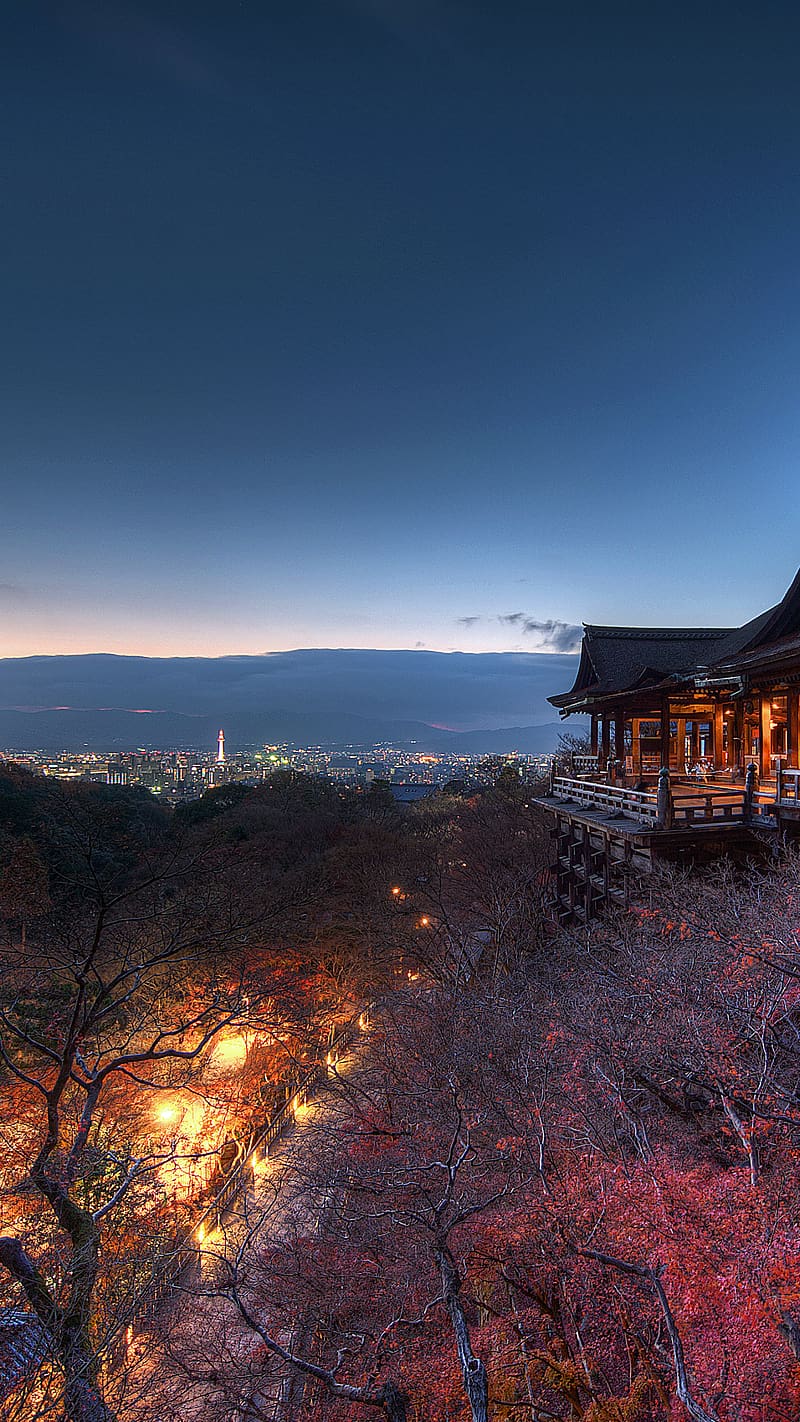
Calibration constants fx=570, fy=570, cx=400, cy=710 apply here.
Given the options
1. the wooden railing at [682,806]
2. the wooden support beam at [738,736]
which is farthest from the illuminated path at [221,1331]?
the wooden support beam at [738,736]

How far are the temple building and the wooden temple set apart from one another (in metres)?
0.05

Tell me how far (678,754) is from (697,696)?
4.45m

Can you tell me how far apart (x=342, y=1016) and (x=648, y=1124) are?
45.5 ft

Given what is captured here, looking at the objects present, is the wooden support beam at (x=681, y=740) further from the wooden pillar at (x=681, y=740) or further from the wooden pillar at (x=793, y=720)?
the wooden pillar at (x=793, y=720)

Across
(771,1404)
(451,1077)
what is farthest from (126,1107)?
(771,1404)

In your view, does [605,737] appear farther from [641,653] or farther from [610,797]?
[610,797]

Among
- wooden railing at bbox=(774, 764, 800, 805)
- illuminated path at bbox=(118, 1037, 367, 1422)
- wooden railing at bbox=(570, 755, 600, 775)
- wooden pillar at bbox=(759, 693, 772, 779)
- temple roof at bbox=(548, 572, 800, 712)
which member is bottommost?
illuminated path at bbox=(118, 1037, 367, 1422)

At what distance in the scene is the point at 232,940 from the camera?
1970 cm

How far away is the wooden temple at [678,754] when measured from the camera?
543 inches

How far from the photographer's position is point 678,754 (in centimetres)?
2414

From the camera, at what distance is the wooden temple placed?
543 inches

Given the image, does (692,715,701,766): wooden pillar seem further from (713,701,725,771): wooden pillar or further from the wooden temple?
(713,701,725,771): wooden pillar

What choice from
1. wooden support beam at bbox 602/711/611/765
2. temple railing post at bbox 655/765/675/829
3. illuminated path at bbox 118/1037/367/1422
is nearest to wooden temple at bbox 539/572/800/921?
temple railing post at bbox 655/765/675/829

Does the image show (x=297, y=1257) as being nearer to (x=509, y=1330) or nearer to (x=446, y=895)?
(x=509, y=1330)
